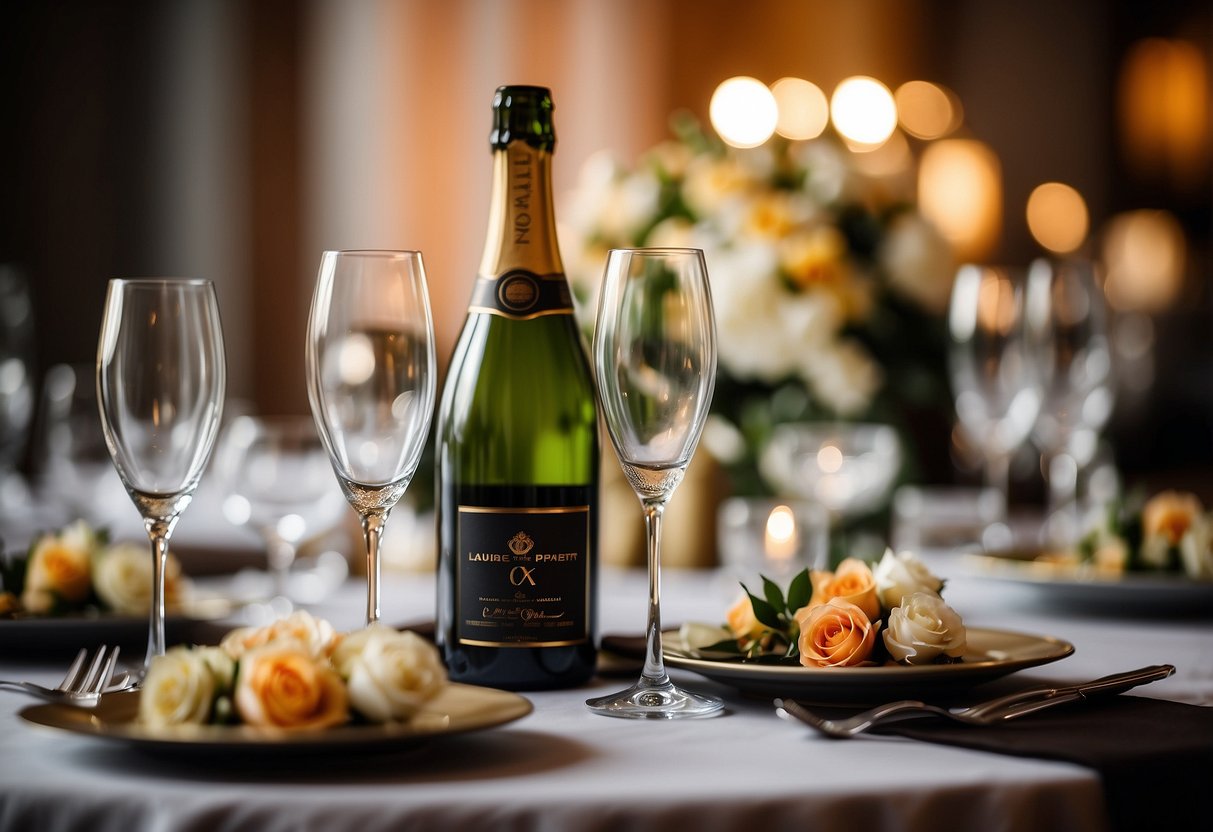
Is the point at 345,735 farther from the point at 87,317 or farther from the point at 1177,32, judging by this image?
the point at 1177,32

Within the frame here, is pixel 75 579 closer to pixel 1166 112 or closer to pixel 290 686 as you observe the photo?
pixel 290 686

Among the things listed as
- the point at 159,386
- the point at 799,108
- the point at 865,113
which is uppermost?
the point at 799,108

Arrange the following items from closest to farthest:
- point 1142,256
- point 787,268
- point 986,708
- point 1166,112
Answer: point 986,708
point 787,268
point 1142,256
point 1166,112

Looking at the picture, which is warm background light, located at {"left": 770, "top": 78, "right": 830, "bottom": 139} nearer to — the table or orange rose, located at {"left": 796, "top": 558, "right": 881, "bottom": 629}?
orange rose, located at {"left": 796, "top": 558, "right": 881, "bottom": 629}

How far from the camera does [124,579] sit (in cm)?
125

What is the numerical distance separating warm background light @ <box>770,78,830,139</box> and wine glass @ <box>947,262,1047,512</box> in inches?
207

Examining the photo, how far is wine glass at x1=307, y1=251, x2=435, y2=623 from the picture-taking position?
0.99 meters

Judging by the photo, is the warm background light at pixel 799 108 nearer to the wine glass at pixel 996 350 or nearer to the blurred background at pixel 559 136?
the blurred background at pixel 559 136

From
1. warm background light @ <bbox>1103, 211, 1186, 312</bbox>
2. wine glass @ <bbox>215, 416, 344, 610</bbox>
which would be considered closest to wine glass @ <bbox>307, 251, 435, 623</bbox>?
wine glass @ <bbox>215, 416, 344, 610</bbox>

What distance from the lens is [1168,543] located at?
5.06ft

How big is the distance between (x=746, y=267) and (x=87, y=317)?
3344mm

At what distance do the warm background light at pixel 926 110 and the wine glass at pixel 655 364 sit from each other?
7.53 meters

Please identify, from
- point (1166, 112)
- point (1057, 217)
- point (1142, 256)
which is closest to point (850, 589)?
point (1057, 217)

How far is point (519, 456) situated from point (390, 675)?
457 mm
